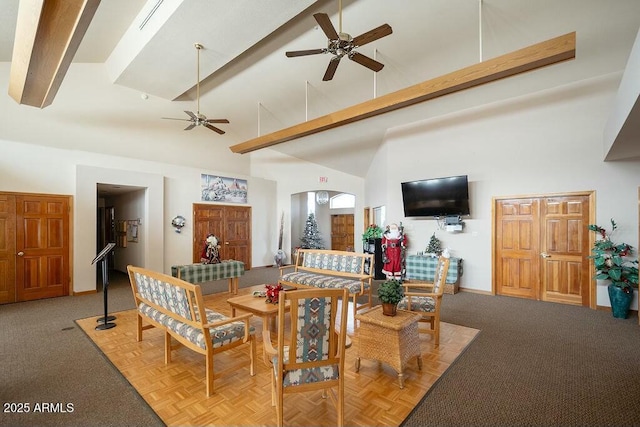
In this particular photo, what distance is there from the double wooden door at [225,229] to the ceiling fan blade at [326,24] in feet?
21.2

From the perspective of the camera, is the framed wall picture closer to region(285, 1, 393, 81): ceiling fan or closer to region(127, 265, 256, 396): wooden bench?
region(127, 265, 256, 396): wooden bench

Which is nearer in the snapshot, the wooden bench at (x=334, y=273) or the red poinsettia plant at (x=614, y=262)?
the red poinsettia plant at (x=614, y=262)

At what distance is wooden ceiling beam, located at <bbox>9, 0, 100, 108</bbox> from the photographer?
6.59ft

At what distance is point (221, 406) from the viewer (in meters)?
2.35

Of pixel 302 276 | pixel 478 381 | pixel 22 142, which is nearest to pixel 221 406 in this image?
pixel 478 381

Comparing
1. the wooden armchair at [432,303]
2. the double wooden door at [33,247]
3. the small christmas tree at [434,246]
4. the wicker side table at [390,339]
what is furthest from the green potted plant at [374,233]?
the double wooden door at [33,247]

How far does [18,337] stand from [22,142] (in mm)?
3846

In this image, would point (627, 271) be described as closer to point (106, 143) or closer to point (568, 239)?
point (568, 239)

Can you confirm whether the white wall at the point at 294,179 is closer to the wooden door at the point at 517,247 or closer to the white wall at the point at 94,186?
the white wall at the point at 94,186

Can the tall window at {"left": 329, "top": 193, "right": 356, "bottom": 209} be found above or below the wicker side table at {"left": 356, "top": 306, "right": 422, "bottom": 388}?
above

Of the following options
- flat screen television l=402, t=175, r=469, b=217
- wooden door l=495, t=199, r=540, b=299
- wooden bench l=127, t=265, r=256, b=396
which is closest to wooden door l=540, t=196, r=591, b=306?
wooden door l=495, t=199, r=540, b=299

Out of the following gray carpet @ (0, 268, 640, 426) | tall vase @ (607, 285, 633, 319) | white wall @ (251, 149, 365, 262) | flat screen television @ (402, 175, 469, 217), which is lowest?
gray carpet @ (0, 268, 640, 426)

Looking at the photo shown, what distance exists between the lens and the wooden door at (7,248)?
5.38 m

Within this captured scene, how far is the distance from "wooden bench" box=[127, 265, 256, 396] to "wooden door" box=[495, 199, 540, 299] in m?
5.26
